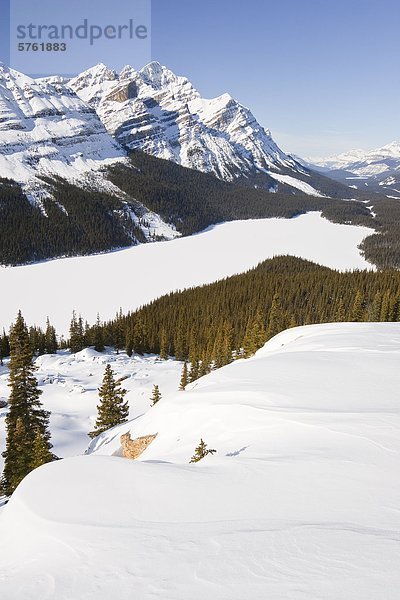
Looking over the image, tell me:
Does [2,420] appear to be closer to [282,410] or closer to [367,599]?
[282,410]

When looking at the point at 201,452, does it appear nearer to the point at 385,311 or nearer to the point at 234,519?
the point at 234,519

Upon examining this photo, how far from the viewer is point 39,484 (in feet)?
22.5

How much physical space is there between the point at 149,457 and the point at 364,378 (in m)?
8.51

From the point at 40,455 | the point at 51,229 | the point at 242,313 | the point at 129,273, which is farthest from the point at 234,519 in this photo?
the point at 51,229

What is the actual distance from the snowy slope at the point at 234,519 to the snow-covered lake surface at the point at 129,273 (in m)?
87.8

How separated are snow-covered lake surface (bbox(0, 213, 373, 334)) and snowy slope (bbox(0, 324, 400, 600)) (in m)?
87.8

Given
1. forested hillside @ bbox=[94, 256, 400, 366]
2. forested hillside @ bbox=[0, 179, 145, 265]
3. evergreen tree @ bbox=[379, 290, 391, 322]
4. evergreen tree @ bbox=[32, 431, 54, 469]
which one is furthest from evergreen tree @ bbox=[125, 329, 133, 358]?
forested hillside @ bbox=[0, 179, 145, 265]

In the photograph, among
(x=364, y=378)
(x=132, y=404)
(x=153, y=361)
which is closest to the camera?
(x=364, y=378)

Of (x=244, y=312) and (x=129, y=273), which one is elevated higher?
(x=129, y=273)

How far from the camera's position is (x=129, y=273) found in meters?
139

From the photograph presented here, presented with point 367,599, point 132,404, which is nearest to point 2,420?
point 132,404

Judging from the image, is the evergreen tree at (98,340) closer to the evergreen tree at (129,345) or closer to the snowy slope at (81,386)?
the evergreen tree at (129,345)

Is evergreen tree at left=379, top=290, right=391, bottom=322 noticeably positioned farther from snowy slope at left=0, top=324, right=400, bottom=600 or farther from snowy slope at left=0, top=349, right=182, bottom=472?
snowy slope at left=0, top=324, right=400, bottom=600

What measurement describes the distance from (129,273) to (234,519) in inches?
5364
